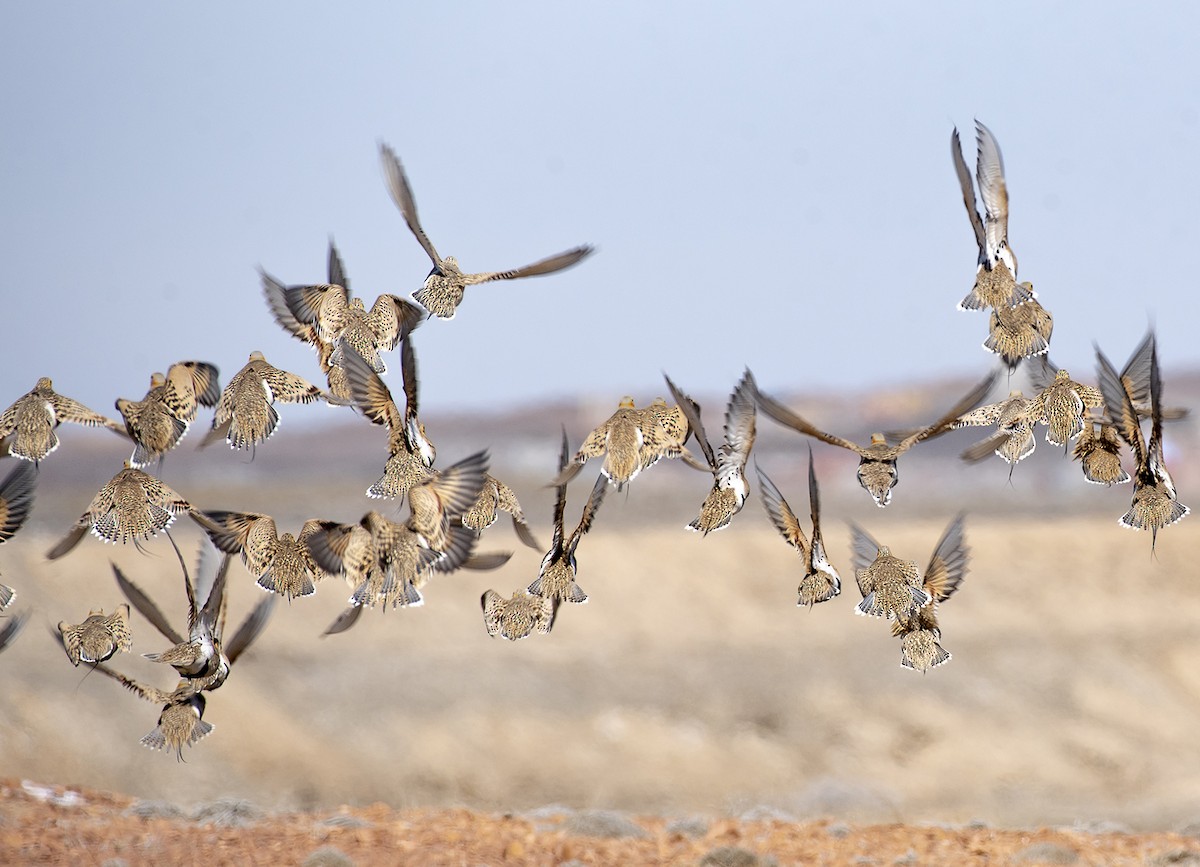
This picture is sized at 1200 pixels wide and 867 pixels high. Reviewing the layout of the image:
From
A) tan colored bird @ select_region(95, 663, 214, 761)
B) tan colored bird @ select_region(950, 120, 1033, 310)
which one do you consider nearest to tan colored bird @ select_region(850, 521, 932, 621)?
tan colored bird @ select_region(950, 120, 1033, 310)

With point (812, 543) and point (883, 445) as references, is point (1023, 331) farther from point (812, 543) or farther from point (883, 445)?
point (812, 543)

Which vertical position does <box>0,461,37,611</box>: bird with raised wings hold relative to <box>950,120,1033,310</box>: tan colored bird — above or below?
below

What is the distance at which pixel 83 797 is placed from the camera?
17.5ft

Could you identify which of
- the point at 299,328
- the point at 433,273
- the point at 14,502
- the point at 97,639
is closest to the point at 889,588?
the point at 433,273

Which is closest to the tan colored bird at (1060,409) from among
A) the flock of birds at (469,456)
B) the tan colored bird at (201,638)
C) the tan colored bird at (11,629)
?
the flock of birds at (469,456)

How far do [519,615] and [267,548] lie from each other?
441 millimetres

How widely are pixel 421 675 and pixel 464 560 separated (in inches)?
313

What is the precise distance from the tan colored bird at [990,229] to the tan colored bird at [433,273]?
2.40 feet

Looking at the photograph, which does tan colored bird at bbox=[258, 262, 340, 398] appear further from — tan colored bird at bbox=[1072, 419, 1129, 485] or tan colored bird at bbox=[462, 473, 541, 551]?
tan colored bird at bbox=[1072, 419, 1129, 485]

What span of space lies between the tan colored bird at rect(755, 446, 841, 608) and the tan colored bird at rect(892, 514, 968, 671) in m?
0.16

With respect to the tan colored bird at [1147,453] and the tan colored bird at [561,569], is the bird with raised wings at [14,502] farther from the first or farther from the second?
the tan colored bird at [1147,453]

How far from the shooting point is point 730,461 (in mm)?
2020

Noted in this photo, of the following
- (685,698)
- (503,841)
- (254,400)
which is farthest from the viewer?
(685,698)

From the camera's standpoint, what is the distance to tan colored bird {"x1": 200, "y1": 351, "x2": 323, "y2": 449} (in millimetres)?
2107
